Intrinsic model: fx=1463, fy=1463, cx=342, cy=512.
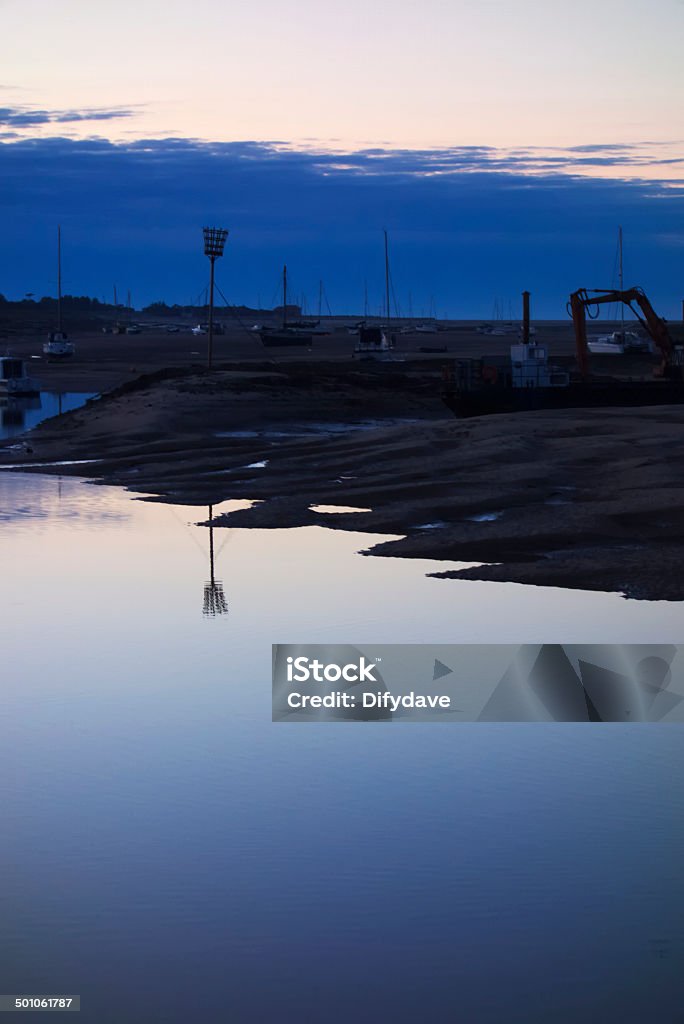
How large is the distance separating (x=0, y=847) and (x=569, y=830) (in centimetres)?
338

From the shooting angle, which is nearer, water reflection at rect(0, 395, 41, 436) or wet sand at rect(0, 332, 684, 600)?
wet sand at rect(0, 332, 684, 600)

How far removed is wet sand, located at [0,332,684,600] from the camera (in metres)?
18.5

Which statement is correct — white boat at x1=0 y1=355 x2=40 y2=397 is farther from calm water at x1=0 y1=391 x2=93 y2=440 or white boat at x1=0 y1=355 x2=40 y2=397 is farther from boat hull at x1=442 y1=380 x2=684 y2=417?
boat hull at x1=442 y1=380 x2=684 y2=417

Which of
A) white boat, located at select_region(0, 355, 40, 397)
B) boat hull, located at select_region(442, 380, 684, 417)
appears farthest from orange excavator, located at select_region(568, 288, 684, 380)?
white boat, located at select_region(0, 355, 40, 397)

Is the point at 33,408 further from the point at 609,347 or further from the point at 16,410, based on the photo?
the point at 609,347

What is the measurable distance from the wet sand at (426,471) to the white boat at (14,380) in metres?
15.1

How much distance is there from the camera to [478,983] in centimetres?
688

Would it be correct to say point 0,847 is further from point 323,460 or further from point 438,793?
point 323,460

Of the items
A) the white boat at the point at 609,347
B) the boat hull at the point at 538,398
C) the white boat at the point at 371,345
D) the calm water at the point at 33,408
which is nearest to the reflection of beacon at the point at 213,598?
the calm water at the point at 33,408

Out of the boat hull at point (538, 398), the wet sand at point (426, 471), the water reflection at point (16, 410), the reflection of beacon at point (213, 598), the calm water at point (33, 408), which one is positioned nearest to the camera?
the reflection of beacon at point (213, 598)

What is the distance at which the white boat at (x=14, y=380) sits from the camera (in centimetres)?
6506

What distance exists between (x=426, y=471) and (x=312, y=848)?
725 inches

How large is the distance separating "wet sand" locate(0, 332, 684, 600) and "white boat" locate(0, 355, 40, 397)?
596 inches

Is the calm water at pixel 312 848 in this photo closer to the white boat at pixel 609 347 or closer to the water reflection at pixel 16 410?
the water reflection at pixel 16 410
